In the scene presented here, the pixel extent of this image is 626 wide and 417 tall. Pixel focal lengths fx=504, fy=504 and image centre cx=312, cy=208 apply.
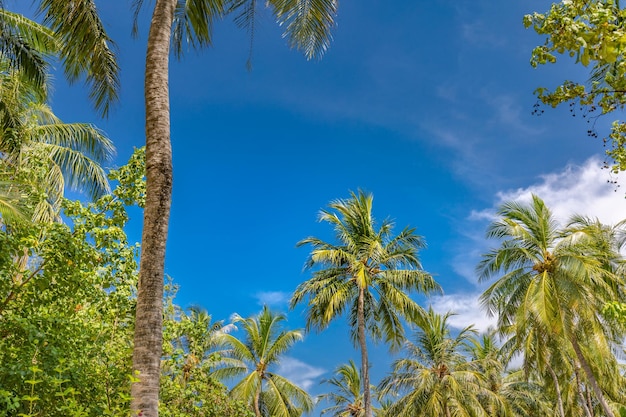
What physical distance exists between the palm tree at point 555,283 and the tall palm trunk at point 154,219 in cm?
1622

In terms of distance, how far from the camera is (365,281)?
20.7m

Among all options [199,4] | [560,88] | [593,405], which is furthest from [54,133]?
[593,405]

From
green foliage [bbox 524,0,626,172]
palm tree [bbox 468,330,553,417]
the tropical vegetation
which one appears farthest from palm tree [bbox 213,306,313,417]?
green foliage [bbox 524,0,626,172]

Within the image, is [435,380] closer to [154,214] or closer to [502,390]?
[502,390]

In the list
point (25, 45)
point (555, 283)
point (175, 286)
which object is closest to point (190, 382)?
point (175, 286)

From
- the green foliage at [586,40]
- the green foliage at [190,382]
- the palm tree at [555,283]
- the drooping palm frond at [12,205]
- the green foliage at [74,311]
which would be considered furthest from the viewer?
the palm tree at [555,283]

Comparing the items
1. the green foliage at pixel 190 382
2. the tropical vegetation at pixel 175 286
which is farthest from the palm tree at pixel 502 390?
the green foliage at pixel 190 382

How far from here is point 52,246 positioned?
269 inches

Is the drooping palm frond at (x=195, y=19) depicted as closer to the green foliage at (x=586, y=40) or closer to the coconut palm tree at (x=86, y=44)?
the coconut palm tree at (x=86, y=44)

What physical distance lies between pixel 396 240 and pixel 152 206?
1747 centimetres

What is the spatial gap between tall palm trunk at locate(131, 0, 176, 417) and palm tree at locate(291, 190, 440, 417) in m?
15.5

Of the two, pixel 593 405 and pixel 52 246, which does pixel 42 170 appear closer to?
pixel 52 246

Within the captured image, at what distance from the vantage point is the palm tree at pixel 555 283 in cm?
1819

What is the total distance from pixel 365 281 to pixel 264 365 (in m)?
8.54
